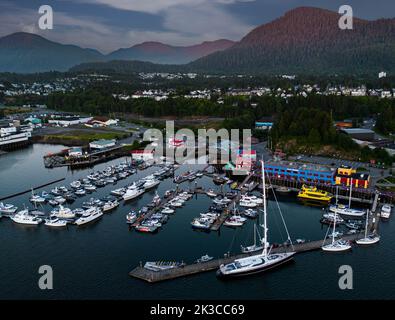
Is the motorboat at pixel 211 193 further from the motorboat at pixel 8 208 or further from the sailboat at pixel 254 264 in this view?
the motorboat at pixel 8 208

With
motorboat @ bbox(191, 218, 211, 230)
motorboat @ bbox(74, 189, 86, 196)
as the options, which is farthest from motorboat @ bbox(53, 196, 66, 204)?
motorboat @ bbox(191, 218, 211, 230)

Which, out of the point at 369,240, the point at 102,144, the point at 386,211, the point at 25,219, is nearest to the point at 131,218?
the point at 25,219

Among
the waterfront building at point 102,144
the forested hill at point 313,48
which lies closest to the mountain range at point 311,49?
the forested hill at point 313,48

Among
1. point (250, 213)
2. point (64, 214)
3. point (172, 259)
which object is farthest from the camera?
point (250, 213)

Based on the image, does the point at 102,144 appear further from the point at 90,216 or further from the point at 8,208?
the point at 90,216

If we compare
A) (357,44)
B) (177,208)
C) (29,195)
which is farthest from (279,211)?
(357,44)

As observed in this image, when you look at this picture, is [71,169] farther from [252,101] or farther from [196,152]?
[252,101]
